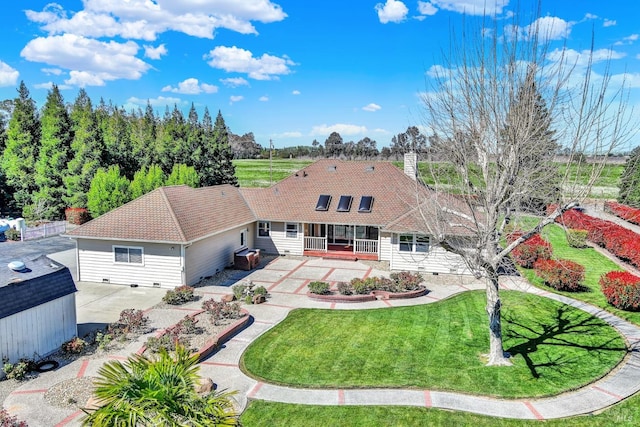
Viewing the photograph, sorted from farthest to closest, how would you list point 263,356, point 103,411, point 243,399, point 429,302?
point 429,302, point 263,356, point 243,399, point 103,411

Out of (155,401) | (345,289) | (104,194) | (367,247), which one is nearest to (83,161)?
(104,194)

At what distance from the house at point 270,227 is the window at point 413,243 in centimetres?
5

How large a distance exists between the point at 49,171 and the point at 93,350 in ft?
102

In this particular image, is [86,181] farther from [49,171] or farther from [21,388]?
[21,388]

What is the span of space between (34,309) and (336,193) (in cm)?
1898

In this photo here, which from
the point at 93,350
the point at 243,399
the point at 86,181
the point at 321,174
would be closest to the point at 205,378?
the point at 243,399

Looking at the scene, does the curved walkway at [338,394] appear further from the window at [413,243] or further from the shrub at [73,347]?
the window at [413,243]

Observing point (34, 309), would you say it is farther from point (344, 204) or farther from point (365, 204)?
point (365, 204)

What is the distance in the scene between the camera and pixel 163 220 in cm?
2081

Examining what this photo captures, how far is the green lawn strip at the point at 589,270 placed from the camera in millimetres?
16766

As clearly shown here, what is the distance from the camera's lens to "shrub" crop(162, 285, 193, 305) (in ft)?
59.7

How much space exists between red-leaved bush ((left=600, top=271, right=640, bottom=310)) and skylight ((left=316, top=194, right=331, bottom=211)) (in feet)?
50.0

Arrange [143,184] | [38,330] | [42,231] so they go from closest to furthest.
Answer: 1. [38,330]
2. [42,231]
3. [143,184]

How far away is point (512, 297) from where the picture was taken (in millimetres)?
19250
